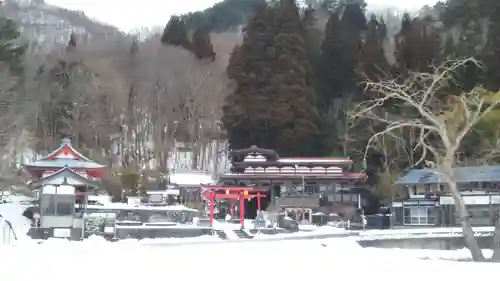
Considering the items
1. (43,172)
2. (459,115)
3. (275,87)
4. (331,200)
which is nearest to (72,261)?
(459,115)

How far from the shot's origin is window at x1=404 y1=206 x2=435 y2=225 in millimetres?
35219

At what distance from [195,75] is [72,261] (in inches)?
1405

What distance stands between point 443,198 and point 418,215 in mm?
1600

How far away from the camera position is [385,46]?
50750mm

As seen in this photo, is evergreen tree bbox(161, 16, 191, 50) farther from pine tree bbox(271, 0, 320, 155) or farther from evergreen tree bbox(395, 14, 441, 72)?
evergreen tree bbox(395, 14, 441, 72)

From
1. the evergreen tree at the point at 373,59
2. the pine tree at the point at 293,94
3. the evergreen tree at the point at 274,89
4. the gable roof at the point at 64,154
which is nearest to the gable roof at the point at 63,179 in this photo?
the gable roof at the point at 64,154

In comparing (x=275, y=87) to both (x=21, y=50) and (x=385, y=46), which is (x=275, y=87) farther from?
→ (x=21, y=50)

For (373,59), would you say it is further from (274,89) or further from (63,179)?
(63,179)

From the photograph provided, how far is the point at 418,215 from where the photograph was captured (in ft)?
116

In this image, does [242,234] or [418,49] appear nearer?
[242,234]

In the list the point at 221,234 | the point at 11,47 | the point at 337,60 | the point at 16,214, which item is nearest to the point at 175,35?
the point at 337,60

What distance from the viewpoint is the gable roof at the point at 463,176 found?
34156 millimetres

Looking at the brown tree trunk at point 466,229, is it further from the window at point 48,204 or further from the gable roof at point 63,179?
the gable roof at point 63,179

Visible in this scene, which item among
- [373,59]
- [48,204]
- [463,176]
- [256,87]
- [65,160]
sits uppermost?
[373,59]
